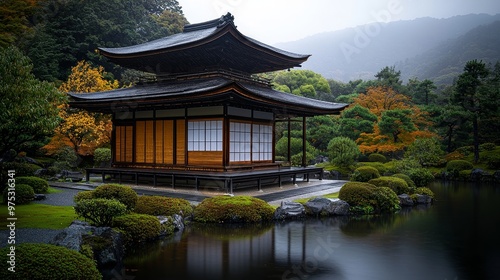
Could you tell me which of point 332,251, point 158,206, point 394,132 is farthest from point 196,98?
point 394,132

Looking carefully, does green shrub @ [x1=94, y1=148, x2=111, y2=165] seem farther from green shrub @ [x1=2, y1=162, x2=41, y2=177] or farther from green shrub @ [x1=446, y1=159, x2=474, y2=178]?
green shrub @ [x1=446, y1=159, x2=474, y2=178]

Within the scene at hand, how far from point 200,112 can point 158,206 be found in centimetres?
792

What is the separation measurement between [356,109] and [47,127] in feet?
111

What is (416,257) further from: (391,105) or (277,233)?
(391,105)

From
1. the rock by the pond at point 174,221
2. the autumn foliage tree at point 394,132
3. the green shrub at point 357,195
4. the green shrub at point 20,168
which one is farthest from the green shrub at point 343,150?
the green shrub at point 20,168

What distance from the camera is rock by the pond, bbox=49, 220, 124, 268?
331 inches

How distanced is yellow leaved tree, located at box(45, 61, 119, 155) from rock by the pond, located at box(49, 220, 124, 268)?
1974cm

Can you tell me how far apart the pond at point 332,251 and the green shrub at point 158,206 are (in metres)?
0.88

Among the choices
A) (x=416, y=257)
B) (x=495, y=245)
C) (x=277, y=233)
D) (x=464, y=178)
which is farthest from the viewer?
(x=464, y=178)

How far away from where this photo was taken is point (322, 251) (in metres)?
10.8

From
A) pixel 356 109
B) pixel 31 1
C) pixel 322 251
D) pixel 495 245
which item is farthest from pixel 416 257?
pixel 31 1

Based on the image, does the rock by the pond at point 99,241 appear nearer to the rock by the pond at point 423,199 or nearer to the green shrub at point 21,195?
the green shrub at point 21,195

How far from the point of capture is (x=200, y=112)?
19953 millimetres

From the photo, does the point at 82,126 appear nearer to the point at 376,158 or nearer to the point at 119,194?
the point at 119,194
